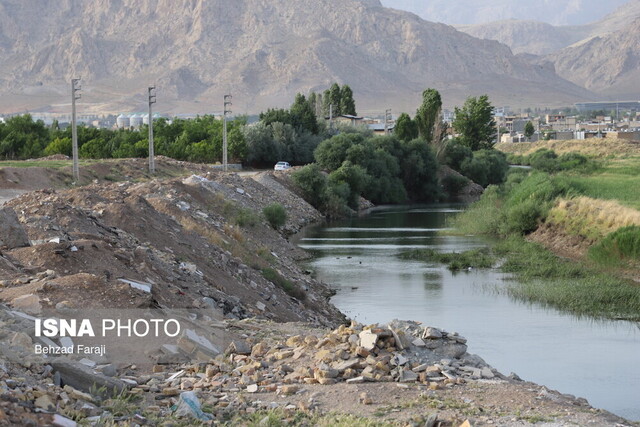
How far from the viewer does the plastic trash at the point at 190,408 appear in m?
10.9

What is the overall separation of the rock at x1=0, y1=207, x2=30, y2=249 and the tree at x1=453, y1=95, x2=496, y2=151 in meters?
79.1

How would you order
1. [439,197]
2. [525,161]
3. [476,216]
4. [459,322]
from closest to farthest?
[459,322]
[476,216]
[439,197]
[525,161]

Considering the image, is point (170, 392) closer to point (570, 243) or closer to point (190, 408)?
point (190, 408)

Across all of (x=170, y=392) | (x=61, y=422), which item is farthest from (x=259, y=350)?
(x=61, y=422)

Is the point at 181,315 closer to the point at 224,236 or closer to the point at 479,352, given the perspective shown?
the point at 479,352

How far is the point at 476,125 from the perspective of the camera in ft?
311

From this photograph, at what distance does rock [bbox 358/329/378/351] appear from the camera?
13008 mm

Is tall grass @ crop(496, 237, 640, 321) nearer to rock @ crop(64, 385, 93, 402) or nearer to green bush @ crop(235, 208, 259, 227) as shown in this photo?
green bush @ crop(235, 208, 259, 227)

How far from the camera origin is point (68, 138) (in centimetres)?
7294

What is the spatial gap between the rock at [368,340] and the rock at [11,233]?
7424mm

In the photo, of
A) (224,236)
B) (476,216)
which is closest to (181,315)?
(224,236)

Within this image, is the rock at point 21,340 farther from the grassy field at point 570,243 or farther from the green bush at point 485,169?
the green bush at point 485,169

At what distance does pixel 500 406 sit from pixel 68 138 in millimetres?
65096

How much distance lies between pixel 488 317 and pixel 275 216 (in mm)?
20266
